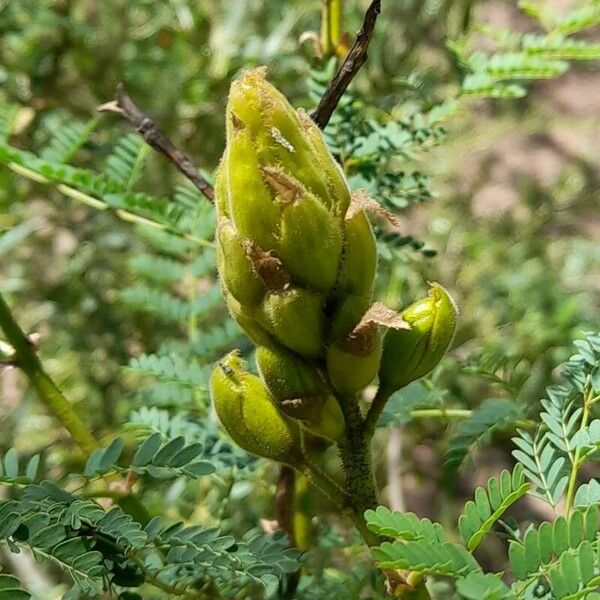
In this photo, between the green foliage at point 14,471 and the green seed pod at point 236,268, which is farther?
the green foliage at point 14,471

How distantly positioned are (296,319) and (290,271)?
0.02 metres

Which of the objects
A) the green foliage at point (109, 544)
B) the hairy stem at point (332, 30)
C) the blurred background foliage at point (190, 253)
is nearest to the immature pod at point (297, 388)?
the green foliage at point (109, 544)

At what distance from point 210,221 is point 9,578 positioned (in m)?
0.39

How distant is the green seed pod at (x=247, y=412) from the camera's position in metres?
0.47

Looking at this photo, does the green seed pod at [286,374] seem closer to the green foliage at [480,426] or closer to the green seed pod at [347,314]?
the green seed pod at [347,314]

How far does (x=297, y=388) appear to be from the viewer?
0.45 m

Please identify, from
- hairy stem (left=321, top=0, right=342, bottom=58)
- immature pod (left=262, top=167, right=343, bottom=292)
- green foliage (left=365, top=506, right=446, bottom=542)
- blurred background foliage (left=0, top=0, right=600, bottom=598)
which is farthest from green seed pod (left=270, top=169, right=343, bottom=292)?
blurred background foliage (left=0, top=0, right=600, bottom=598)

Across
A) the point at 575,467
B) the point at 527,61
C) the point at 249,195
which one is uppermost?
the point at 527,61

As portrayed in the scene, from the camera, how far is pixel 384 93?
110cm

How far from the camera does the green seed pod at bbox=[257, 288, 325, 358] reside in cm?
43

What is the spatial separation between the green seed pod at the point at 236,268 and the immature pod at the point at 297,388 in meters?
0.03

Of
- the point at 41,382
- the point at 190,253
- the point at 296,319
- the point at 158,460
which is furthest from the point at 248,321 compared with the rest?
the point at 190,253

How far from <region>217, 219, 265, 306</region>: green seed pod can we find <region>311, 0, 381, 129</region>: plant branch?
0.15 metres

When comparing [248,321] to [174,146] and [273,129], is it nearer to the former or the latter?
[273,129]
